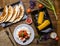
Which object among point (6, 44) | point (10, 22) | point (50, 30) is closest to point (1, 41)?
point (6, 44)

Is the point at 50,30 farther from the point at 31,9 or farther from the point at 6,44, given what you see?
Answer: the point at 6,44

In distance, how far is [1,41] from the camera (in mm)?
1724

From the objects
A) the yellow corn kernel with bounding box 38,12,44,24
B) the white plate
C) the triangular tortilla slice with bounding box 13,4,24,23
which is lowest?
the white plate

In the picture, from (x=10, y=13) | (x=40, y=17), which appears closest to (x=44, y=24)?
(x=40, y=17)

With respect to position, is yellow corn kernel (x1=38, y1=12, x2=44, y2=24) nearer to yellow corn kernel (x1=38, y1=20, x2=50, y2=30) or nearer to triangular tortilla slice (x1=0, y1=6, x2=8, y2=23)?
yellow corn kernel (x1=38, y1=20, x2=50, y2=30)

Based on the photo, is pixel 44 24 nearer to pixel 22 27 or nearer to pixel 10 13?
pixel 22 27

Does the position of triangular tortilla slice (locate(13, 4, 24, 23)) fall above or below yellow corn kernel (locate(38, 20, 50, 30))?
above

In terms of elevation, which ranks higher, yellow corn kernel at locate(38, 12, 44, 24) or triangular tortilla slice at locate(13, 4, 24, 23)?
triangular tortilla slice at locate(13, 4, 24, 23)

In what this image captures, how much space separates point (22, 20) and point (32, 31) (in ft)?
0.37

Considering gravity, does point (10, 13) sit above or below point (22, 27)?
above

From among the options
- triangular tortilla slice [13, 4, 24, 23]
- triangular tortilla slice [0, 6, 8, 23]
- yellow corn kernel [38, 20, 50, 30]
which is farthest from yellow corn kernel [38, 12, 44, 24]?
triangular tortilla slice [0, 6, 8, 23]


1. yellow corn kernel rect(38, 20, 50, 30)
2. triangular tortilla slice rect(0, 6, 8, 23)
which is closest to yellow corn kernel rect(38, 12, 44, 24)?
yellow corn kernel rect(38, 20, 50, 30)

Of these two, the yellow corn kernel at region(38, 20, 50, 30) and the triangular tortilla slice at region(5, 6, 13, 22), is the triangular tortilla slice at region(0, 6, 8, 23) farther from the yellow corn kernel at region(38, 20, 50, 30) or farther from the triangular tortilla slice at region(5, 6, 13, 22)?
the yellow corn kernel at region(38, 20, 50, 30)

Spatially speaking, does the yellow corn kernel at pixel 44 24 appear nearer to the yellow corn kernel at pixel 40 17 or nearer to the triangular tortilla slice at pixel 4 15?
the yellow corn kernel at pixel 40 17
